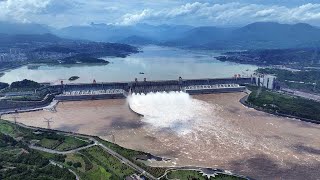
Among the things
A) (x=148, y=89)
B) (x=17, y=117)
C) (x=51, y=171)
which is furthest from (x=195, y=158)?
(x=148, y=89)

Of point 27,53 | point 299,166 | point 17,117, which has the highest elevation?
point 27,53

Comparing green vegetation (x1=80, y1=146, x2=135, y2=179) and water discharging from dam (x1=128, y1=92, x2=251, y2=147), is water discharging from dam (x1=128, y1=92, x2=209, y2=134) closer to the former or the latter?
water discharging from dam (x1=128, y1=92, x2=251, y2=147)

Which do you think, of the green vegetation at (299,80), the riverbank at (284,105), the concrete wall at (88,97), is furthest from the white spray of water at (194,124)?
the green vegetation at (299,80)

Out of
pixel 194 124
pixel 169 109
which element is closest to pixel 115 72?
pixel 169 109

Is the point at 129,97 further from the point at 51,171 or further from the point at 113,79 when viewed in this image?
the point at 51,171

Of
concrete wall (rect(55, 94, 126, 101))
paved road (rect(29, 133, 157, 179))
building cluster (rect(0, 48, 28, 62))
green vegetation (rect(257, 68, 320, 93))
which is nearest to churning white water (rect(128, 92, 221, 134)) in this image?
concrete wall (rect(55, 94, 126, 101))

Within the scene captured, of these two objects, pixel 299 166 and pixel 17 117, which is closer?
pixel 299 166

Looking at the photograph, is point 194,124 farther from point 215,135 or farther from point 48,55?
point 48,55
